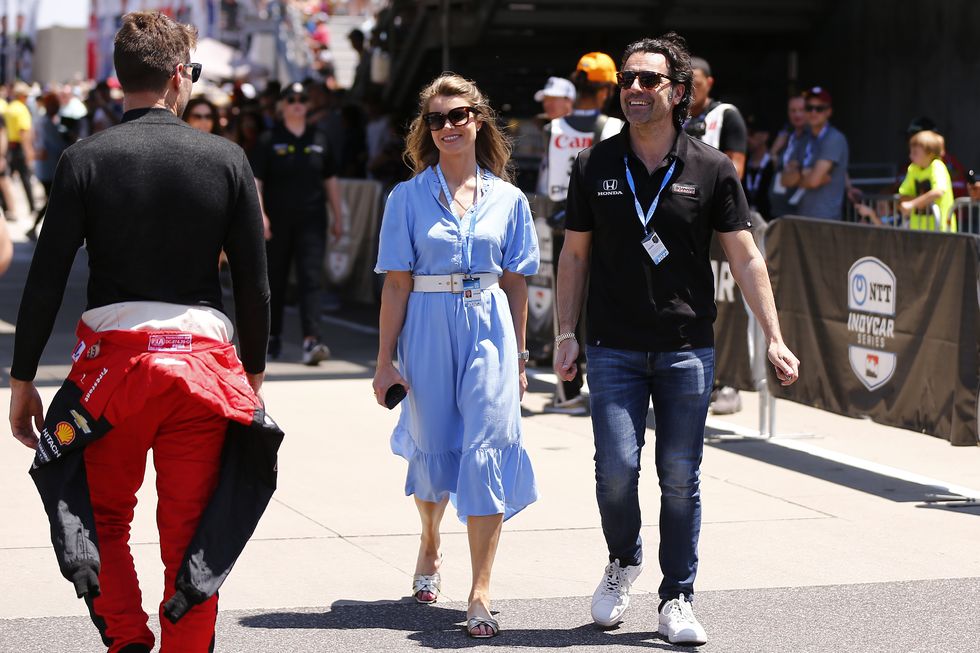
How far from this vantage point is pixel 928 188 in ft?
41.0

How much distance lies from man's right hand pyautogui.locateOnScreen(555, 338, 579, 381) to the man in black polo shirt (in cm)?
10

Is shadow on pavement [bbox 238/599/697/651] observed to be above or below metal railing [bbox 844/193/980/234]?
below

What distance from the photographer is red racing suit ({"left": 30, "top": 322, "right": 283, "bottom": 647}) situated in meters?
4.22

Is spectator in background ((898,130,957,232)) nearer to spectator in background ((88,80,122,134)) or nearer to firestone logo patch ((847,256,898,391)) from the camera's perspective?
firestone logo patch ((847,256,898,391))

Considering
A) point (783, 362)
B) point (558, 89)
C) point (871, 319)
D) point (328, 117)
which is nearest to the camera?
point (783, 362)

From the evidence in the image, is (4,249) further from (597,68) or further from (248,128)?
(248,128)

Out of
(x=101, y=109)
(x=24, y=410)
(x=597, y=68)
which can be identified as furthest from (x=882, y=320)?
(x=101, y=109)

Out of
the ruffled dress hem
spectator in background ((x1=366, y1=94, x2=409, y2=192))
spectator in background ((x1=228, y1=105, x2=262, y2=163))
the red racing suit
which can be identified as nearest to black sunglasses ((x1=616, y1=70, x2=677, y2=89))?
the ruffled dress hem

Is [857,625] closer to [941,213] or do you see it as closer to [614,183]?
[614,183]

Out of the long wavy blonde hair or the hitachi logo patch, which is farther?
the long wavy blonde hair

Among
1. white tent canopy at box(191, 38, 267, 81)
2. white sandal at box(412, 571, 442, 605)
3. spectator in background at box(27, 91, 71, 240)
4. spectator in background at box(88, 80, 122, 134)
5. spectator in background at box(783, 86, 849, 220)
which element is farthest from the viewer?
white tent canopy at box(191, 38, 267, 81)

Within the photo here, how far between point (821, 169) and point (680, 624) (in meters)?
7.72

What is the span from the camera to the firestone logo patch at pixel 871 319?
8.30 m

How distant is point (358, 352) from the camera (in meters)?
13.1
